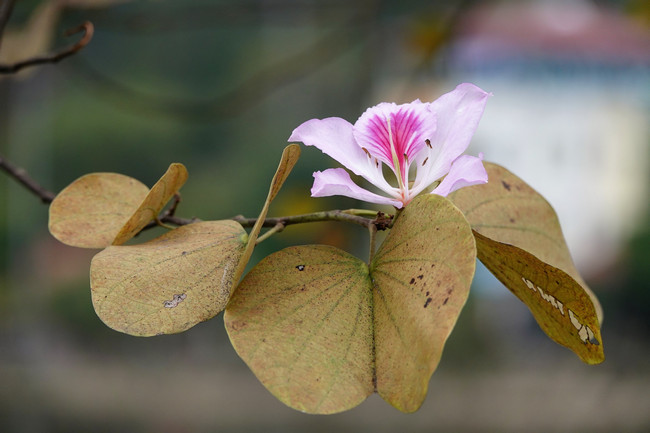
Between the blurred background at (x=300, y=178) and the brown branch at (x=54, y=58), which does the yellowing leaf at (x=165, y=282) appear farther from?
the blurred background at (x=300, y=178)

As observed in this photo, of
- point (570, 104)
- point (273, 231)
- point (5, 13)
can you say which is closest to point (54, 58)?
point (5, 13)

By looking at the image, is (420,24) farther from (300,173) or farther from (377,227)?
(377,227)

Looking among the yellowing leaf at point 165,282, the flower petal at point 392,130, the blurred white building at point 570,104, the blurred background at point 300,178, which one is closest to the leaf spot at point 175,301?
the yellowing leaf at point 165,282

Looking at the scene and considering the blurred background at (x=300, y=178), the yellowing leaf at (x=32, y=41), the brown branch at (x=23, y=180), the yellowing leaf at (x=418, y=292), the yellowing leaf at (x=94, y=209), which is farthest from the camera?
the blurred background at (x=300, y=178)

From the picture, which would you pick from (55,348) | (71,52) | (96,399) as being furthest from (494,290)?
(71,52)

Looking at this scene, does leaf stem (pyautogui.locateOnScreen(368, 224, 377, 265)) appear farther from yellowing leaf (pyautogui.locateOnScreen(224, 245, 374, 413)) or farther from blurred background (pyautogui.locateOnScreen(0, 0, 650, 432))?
blurred background (pyautogui.locateOnScreen(0, 0, 650, 432))

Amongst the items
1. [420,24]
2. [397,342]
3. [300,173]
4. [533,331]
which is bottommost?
[533,331]
